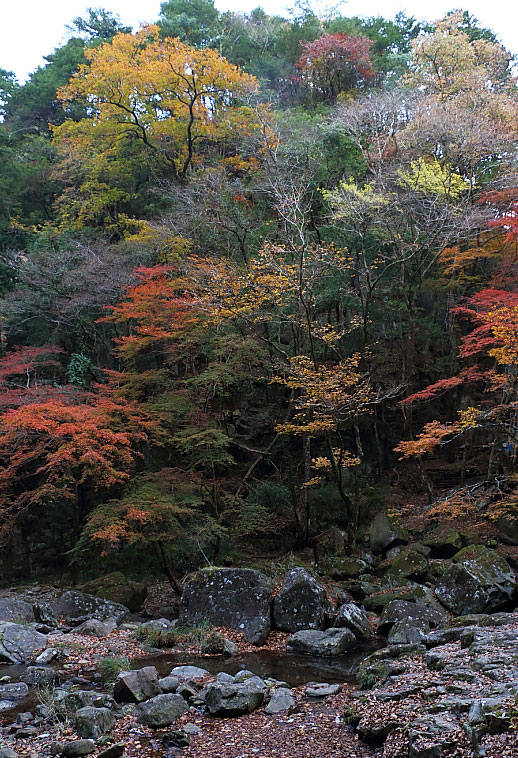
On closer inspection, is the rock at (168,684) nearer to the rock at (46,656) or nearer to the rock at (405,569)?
the rock at (46,656)

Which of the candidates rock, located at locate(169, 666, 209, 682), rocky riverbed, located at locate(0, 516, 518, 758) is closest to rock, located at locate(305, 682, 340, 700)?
rocky riverbed, located at locate(0, 516, 518, 758)

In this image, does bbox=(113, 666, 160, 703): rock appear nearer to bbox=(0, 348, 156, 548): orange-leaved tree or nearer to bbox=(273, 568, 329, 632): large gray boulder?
bbox=(273, 568, 329, 632): large gray boulder

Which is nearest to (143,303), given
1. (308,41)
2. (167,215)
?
(167,215)

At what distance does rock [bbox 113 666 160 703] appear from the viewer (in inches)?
232

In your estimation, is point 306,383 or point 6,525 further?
point 6,525

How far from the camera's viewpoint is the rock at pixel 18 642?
7388 mm

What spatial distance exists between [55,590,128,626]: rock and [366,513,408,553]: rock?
621 centimetres

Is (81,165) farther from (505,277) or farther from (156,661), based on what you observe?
(156,661)

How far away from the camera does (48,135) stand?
24609 millimetres

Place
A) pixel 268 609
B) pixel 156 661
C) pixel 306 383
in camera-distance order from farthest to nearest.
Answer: pixel 306 383 < pixel 268 609 < pixel 156 661

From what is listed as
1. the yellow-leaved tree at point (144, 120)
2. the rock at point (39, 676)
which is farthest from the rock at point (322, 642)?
the yellow-leaved tree at point (144, 120)

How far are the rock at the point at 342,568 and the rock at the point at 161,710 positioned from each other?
6.41 metres

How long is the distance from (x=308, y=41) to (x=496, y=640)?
2597 centimetres

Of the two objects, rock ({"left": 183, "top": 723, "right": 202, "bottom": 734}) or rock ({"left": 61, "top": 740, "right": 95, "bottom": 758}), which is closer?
rock ({"left": 61, "top": 740, "right": 95, "bottom": 758})
